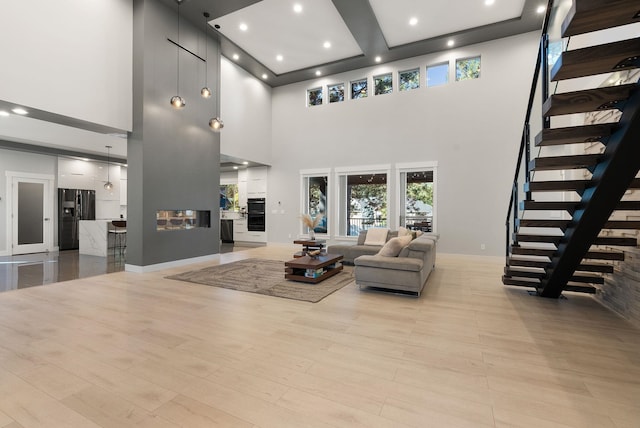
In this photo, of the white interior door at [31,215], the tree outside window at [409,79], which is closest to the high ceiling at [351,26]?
the tree outside window at [409,79]

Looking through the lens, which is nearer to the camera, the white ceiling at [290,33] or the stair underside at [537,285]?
the stair underside at [537,285]

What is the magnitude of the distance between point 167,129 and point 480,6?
709cm

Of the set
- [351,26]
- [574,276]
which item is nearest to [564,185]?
[574,276]

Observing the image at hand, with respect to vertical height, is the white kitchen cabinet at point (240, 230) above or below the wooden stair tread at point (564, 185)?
below

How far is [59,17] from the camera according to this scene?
14.9 feet

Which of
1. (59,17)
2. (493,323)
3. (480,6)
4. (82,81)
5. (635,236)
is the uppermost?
(480,6)

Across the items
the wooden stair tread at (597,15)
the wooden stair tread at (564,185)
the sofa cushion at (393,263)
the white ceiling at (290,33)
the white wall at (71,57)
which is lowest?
the sofa cushion at (393,263)

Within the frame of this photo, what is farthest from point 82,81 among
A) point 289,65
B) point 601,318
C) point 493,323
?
point 601,318

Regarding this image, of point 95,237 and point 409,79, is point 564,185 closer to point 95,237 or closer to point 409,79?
point 409,79

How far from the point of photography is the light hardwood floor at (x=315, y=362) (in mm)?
1714

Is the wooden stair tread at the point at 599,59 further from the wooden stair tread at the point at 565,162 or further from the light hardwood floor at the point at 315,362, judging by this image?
the light hardwood floor at the point at 315,362

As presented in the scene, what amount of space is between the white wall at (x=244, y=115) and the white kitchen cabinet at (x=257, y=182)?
514 millimetres

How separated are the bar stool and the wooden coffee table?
5.72 meters

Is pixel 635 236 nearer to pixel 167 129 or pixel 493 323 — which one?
pixel 493 323
